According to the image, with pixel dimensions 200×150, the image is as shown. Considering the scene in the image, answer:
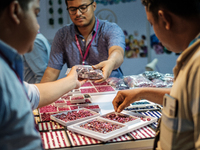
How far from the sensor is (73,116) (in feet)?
5.11

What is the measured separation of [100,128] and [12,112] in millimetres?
642

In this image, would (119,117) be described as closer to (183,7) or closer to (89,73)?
(89,73)

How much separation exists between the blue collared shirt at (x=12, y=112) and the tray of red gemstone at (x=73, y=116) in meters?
0.56

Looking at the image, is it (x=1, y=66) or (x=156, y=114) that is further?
(x=156, y=114)

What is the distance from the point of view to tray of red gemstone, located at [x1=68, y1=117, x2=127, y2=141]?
126cm

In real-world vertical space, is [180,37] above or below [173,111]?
above

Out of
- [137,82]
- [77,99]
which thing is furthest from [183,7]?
[137,82]

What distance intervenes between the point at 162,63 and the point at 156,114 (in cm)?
383

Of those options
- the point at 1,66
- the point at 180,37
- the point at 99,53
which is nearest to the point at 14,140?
the point at 1,66

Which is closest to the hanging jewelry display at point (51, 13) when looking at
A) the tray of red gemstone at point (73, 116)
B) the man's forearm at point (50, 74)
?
the man's forearm at point (50, 74)

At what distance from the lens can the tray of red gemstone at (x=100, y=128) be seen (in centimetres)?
126

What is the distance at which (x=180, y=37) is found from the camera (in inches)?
41.8

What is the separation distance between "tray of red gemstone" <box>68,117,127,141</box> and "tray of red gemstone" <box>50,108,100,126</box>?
56mm

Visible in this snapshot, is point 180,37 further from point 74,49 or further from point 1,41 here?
point 74,49
